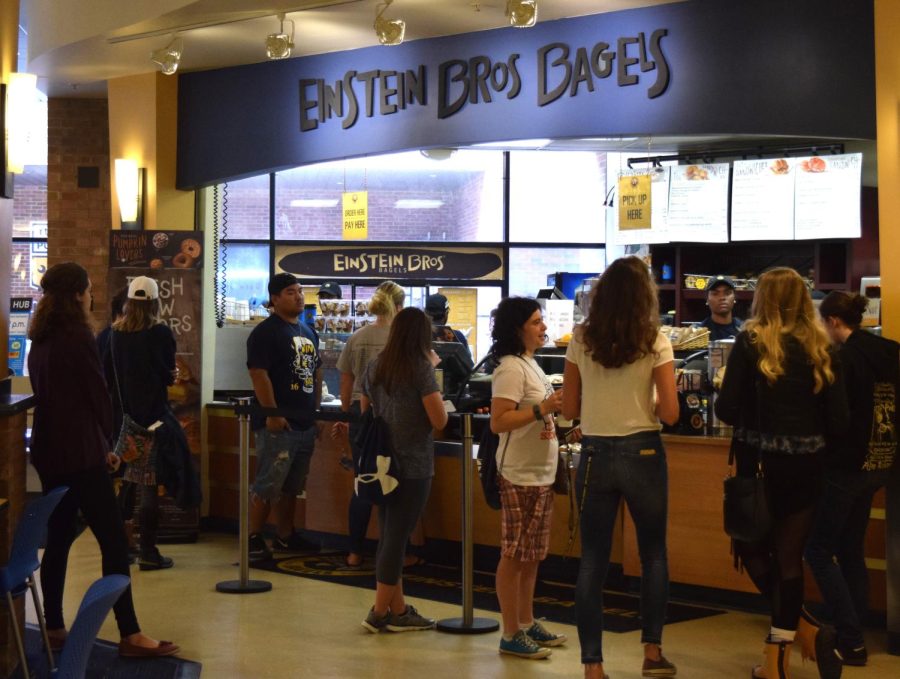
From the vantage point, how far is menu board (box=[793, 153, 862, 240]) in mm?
8195

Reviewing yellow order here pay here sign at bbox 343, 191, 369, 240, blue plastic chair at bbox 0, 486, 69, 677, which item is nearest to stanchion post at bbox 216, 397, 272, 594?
blue plastic chair at bbox 0, 486, 69, 677

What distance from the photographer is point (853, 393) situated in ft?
15.3

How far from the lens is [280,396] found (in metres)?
6.82

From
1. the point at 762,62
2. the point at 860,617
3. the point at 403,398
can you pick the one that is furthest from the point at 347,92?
the point at 860,617

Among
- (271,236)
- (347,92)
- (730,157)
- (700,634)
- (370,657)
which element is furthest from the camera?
(271,236)

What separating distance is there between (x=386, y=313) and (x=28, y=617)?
2485 mm

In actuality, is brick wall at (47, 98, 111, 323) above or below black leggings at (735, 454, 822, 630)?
above

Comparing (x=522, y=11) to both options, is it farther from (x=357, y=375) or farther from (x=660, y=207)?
(x=660, y=207)

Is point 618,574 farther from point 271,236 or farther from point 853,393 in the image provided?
point 271,236

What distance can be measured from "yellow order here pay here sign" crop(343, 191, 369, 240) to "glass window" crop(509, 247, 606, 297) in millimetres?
2475

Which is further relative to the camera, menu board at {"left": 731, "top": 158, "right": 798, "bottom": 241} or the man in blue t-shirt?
menu board at {"left": 731, "top": 158, "right": 798, "bottom": 241}

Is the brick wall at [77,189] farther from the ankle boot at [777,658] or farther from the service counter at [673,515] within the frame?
the ankle boot at [777,658]

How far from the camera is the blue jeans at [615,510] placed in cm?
409

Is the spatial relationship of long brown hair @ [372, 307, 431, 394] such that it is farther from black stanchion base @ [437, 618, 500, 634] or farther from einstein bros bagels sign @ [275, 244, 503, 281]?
einstein bros bagels sign @ [275, 244, 503, 281]
